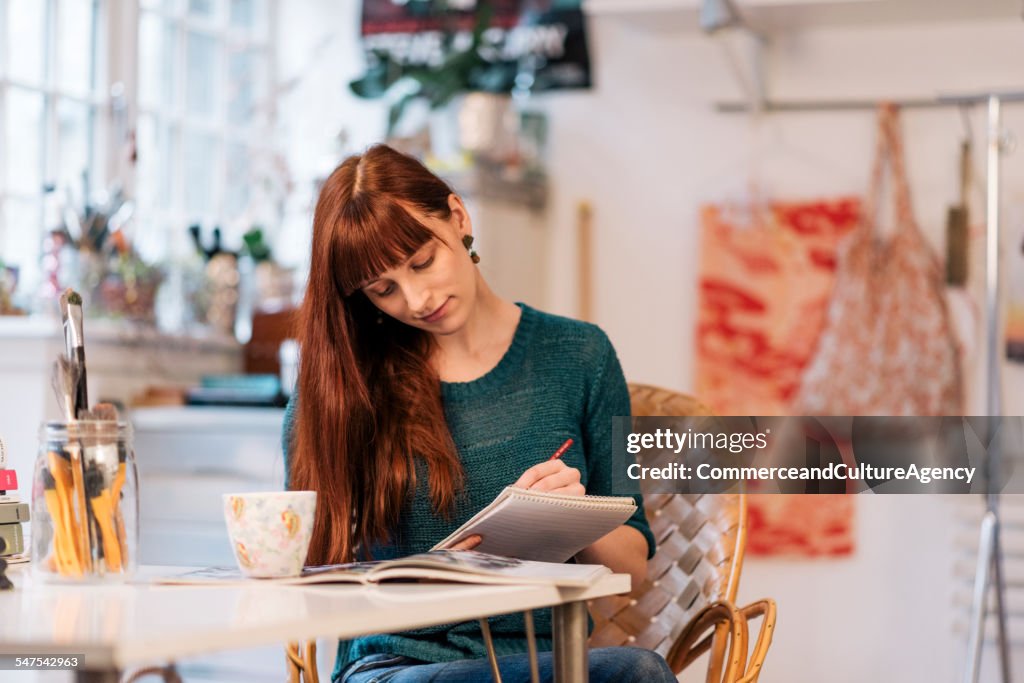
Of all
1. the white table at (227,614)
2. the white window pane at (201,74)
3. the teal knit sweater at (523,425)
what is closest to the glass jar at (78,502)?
the white table at (227,614)

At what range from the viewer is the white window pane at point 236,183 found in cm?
358

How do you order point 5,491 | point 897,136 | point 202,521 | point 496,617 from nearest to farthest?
point 5,491 < point 496,617 < point 202,521 < point 897,136

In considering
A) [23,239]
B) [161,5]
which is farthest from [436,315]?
[161,5]

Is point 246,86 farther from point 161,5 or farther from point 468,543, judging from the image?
point 468,543

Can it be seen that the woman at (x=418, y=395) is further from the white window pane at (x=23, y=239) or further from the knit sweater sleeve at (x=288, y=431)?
the white window pane at (x=23, y=239)

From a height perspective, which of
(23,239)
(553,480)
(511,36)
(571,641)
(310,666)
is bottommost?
(310,666)

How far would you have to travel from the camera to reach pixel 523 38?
362cm

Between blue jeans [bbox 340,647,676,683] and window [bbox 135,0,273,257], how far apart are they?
7.12 feet

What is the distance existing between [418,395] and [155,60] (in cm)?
206

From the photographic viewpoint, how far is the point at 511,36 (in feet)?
11.9

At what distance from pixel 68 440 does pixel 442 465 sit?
596mm

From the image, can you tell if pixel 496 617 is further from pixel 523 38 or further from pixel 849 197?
pixel 523 38

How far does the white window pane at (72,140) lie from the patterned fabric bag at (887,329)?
1963 mm

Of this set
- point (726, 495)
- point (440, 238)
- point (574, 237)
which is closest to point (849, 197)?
point (574, 237)
